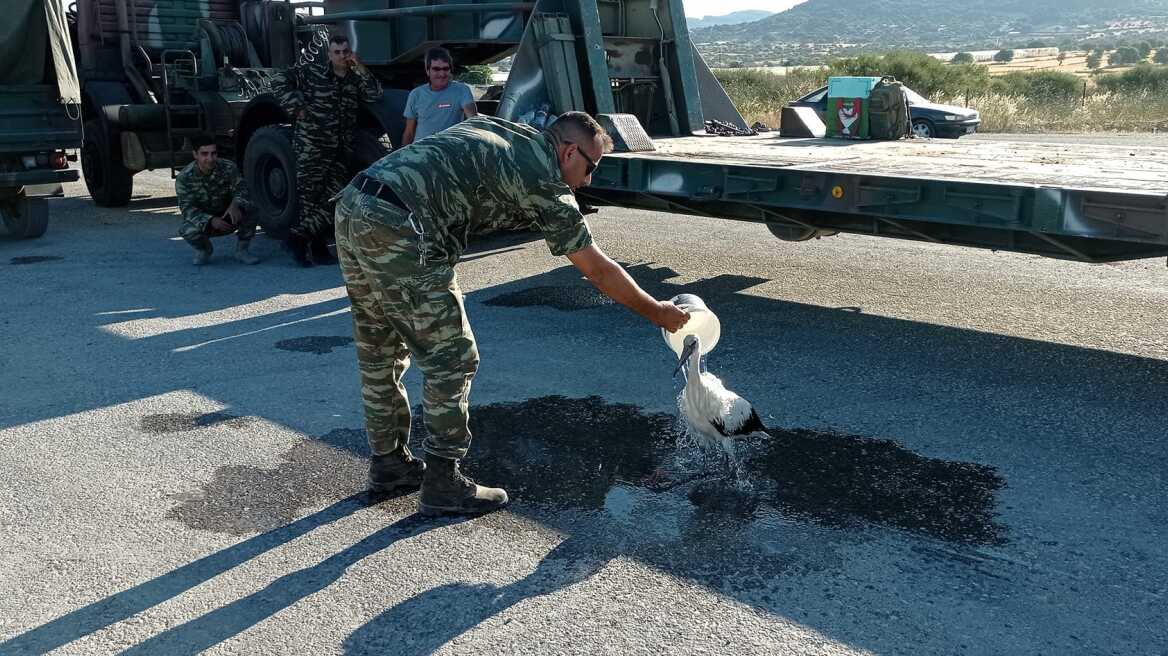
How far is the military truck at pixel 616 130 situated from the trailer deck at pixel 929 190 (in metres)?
0.01

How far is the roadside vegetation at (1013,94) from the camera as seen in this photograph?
84.2 feet

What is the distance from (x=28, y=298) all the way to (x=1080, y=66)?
83861 mm

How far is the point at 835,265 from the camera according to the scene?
884cm

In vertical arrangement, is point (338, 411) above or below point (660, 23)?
below

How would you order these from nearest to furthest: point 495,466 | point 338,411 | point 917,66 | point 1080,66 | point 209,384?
point 495,466 → point 338,411 → point 209,384 → point 917,66 → point 1080,66

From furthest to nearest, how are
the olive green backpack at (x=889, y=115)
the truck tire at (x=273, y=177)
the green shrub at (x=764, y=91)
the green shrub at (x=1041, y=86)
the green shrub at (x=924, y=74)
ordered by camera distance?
1. the green shrub at (x=924, y=74)
2. the green shrub at (x=1041, y=86)
3. the green shrub at (x=764, y=91)
4. the truck tire at (x=273, y=177)
5. the olive green backpack at (x=889, y=115)

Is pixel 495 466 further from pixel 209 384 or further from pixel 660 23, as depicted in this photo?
pixel 660 23

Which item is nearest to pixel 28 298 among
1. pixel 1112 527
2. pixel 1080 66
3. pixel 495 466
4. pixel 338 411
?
pixel 338 411

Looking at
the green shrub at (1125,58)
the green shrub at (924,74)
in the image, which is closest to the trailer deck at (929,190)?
the green shrub at (924,74)

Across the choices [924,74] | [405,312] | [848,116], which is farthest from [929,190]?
[924,74]

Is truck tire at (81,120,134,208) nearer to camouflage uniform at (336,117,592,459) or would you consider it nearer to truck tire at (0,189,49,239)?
truck tire at (0,189,49,239)

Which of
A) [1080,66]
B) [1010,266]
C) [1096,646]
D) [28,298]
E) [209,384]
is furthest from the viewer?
[1080,66]

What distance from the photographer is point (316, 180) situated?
888 cm

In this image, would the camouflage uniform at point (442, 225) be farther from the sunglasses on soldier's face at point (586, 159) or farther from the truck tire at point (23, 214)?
the truck tire at point (23, 214)
